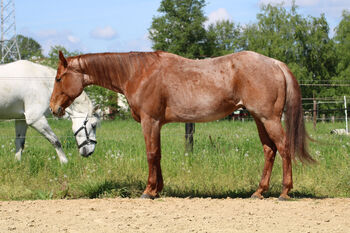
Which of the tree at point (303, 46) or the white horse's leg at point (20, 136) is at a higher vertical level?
the tree at point (303, 46)

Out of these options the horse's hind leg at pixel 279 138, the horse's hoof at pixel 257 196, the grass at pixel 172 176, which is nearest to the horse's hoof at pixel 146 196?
the grass at pixel 172 176

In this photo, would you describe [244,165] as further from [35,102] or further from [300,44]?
[300,44]

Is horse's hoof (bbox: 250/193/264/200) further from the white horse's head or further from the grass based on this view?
the white horse's head

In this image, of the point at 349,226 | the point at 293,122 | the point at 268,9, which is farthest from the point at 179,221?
the point at 268,9

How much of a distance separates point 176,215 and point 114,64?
2290 mm

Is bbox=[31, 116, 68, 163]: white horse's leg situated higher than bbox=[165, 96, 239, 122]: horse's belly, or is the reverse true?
bbox=[165, 96, 239, 122]: horse's belly

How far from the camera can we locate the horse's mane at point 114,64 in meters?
5.70

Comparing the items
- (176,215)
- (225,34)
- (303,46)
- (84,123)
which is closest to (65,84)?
(84,123)

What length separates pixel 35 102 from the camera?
735cm

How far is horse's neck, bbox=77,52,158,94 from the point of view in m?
5.69

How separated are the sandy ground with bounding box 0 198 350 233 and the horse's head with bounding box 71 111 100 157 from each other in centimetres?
196

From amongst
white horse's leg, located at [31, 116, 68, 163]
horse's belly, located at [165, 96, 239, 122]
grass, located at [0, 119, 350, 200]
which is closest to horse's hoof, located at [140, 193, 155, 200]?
grass, located at [0, 119, 350, 200]

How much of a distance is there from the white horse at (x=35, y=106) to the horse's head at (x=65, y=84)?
161cm

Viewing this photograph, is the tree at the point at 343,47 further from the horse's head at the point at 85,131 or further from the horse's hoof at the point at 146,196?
the horse's hoof at the point at 146,196
